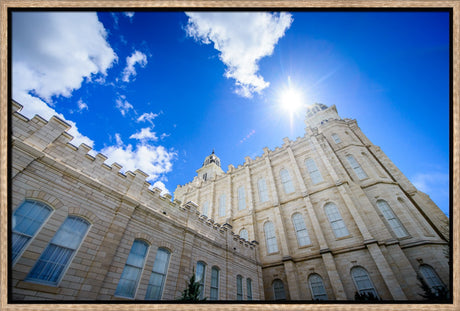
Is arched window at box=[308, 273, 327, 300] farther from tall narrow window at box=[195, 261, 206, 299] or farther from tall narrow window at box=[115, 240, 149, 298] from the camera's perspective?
tall narrow window at box=[115, 240, 149, 298]

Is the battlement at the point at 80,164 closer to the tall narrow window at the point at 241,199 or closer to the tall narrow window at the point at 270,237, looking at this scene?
the tall narrow window at the point at 270,237

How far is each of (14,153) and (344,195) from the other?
18.6m

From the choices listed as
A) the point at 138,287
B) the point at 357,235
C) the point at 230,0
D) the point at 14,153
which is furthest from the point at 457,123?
the point at 357,235

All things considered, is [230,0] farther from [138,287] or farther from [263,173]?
[263,173]

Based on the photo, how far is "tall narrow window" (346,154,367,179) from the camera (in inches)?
687

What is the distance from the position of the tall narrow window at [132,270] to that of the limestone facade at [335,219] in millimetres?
9848

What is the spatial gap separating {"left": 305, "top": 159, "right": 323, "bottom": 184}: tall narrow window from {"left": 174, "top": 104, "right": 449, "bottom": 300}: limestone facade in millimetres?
61

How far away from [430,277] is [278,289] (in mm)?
9100

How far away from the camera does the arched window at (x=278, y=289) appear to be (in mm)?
13996

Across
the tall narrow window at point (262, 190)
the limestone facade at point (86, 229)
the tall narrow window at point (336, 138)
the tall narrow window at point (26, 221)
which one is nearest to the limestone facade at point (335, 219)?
the tall narrow window at point (336, 138)

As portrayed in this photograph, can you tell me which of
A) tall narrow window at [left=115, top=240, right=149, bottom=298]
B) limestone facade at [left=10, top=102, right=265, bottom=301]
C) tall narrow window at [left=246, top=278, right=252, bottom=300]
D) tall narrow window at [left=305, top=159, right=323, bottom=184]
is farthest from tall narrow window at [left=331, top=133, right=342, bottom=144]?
tall narrow window at [left=115, top=240, right=149, bottom=298]

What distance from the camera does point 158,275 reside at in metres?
8.15

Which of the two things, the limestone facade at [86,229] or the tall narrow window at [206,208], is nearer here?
the limestone facade at [86,229]

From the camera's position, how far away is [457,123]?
3400 mm
